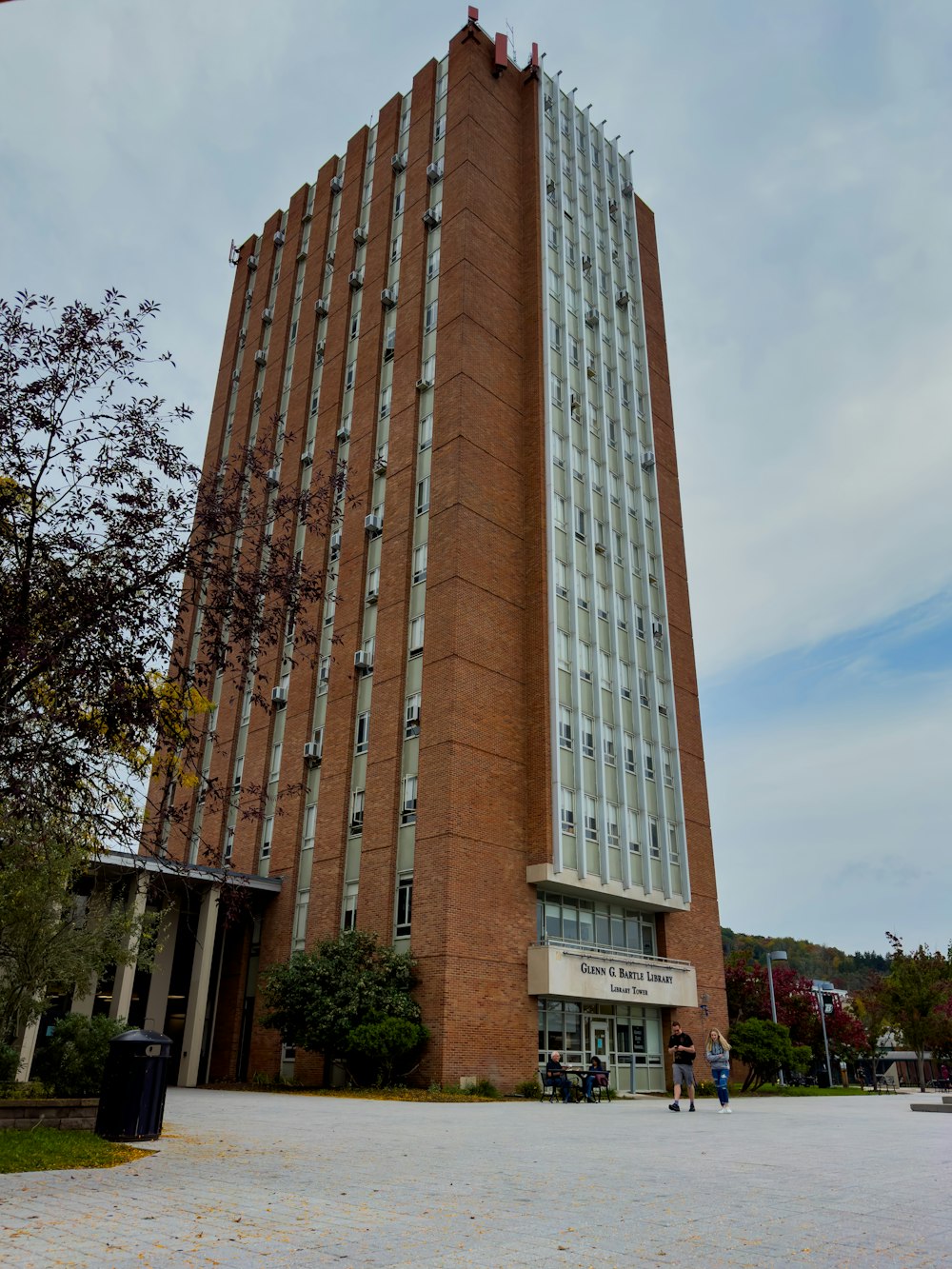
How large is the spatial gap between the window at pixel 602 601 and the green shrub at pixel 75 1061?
79.6 ft

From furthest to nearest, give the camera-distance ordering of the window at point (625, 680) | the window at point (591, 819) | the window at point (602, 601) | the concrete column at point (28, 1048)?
the window at point (602, 601)
the window at point (625, 680)
the window at point (591, 819)
the concrete column at point (28, 1048)

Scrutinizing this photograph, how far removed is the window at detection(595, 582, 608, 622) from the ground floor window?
13823 millimetres

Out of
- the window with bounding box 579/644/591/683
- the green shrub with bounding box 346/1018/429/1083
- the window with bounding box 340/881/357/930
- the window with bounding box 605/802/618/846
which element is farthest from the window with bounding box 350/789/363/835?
the window with bounding box 579/644/591/683

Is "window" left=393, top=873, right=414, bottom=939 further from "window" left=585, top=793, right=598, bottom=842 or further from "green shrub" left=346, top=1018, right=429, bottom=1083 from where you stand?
"window" left=585, top=793, right=598, bottom=842

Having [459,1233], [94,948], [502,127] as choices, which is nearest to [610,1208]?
[459,1233]

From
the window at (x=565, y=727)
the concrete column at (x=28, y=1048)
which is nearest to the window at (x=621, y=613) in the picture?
the window at (x=565, y=727)

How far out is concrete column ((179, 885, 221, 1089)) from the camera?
30922 mm

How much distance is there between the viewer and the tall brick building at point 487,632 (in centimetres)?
2917

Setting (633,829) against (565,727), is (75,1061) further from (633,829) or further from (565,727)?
(633,829)

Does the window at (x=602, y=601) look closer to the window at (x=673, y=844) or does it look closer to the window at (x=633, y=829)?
the window at (x=633, y=829)

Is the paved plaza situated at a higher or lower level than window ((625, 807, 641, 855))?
lower

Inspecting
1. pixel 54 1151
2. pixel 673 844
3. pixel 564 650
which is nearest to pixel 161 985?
pixel 564 650

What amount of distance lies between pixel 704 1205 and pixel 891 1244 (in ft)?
5.45

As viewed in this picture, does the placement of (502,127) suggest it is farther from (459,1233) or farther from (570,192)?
(459,1233)
